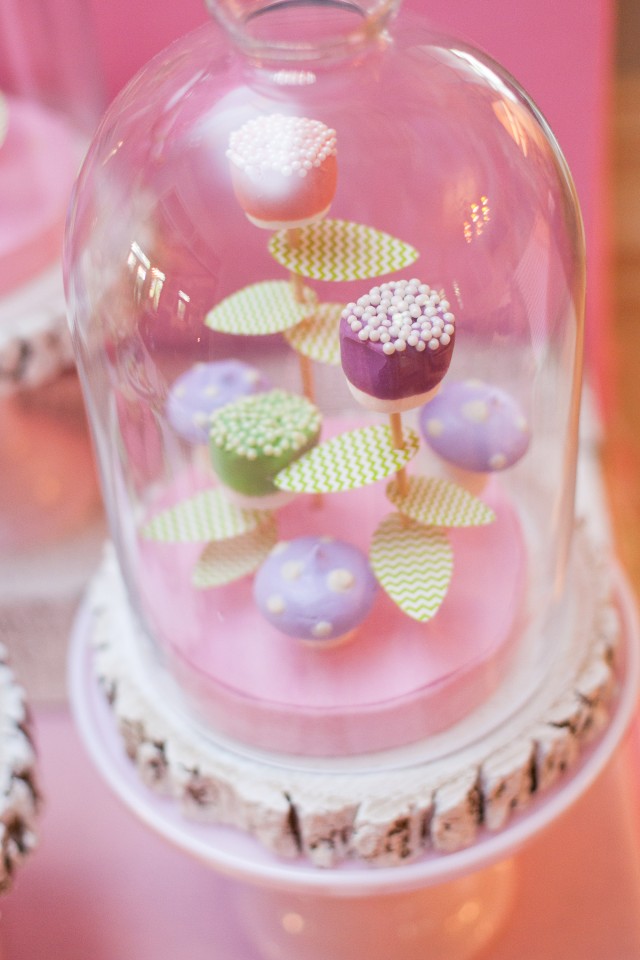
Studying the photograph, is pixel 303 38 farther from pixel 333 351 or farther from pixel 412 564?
pixel 412 564

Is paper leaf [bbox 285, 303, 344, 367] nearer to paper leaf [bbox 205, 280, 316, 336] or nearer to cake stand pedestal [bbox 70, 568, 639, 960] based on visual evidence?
paper leaf [bbox 205, 280, 316, 336]

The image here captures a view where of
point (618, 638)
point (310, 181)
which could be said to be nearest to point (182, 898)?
point (618, 638)

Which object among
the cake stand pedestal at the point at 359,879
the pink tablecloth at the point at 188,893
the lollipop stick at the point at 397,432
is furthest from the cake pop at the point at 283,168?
the pink tablecloth at the point at 188,893

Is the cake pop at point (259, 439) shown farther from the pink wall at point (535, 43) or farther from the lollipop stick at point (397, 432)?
the pink wall at point (535, 43)

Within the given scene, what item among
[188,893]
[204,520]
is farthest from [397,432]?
[188,893]

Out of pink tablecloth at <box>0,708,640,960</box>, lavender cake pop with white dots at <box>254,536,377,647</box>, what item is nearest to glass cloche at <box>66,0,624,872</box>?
lavender cake pop with white dots at <box>254,536,377,647</box>
